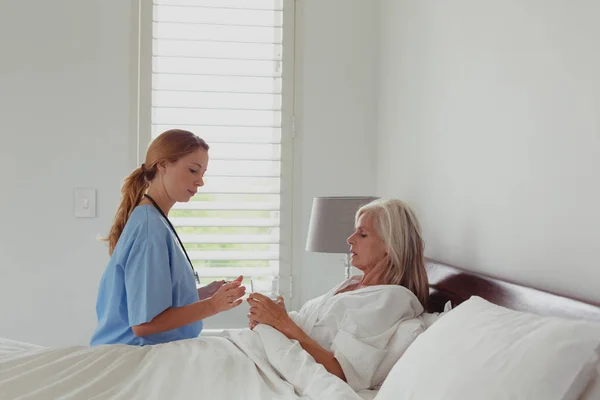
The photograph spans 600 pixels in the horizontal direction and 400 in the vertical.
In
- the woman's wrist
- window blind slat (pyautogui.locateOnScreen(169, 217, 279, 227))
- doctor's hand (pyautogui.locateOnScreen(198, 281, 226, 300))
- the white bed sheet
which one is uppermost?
window blind slat (pyautogui.locateOnScreen(169, 217, 279, 227))

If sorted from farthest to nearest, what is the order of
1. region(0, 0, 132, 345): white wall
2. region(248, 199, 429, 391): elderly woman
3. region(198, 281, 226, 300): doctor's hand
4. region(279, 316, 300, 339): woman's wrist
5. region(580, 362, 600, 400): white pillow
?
1. region(0, 0, 132, 345): white wall
2. region(198, 281, 226, 300): doctor's hand
3. region(279, 316, 300, 339): woman's wrist
4. region(248, 199, 429, 391): elderly woman
5. region(580, 362, 600, 400): white pillow

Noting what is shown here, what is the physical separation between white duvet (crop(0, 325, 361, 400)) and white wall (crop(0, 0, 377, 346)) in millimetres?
1432

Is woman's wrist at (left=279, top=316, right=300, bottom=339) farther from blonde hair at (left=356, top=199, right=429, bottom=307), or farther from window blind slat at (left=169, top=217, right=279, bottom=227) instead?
window blind slat at (left=169, top=217, right=279, bottom=227)

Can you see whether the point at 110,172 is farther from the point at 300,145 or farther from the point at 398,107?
the point at 398,107

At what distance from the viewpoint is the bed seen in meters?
1.26

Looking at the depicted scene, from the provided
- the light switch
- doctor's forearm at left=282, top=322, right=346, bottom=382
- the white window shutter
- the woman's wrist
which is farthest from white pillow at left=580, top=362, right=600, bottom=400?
the light switch

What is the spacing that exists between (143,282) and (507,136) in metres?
1.19

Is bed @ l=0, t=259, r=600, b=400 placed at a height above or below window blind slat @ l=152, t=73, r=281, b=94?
below

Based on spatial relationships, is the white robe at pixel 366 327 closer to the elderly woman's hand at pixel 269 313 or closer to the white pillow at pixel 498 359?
the elderly woman's hand at pixel 269 313

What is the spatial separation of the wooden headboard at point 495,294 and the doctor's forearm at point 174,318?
74 centimetres

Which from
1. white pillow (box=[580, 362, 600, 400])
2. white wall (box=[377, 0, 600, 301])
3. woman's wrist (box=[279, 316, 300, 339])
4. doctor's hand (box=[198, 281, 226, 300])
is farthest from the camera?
doctor's hand (box=[198, 281, 226, 300])

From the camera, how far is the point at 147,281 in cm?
223

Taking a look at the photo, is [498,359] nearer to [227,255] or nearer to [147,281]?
[147,281]

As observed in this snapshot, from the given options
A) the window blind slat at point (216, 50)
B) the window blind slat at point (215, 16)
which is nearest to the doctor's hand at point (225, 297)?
the window blind slat at point (216, 50)
